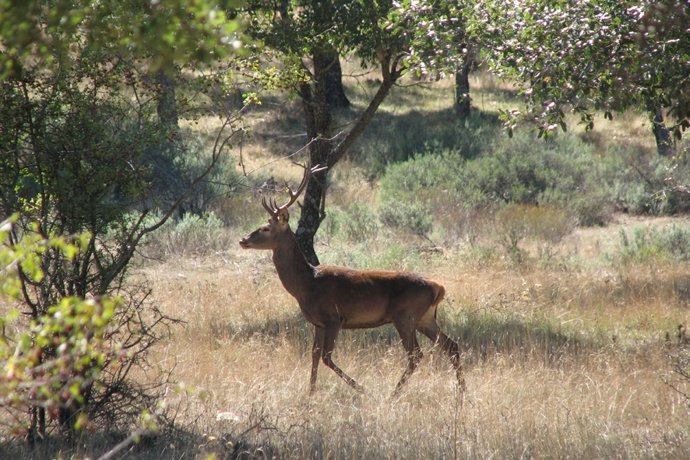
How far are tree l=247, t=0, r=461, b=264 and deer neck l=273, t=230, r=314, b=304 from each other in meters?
1.22

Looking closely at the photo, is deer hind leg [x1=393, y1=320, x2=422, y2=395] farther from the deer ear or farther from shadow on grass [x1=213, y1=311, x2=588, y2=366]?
the deer ear

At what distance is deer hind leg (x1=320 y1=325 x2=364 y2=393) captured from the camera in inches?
315

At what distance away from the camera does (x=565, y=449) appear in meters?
6.09

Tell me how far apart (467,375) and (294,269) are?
6.40 feet

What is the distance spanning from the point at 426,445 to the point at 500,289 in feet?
20.6

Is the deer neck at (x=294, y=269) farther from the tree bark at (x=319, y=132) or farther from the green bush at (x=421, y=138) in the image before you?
the green bush at (x=421, y=138)

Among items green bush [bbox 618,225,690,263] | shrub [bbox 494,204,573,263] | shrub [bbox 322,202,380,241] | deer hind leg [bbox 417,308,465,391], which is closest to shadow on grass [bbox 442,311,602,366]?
deer hind leg [bbox 417,308,465,391]

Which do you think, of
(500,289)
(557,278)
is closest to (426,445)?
(500,289)

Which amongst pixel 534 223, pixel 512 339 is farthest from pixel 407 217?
pixel 512 339

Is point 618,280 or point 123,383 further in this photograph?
point 618,280

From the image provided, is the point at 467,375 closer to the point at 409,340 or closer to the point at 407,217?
the point at 409,340

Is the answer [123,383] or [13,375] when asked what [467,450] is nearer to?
[123,383]

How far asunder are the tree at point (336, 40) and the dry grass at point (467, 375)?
1.97m

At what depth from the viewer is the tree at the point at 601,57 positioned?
6.77 metres
